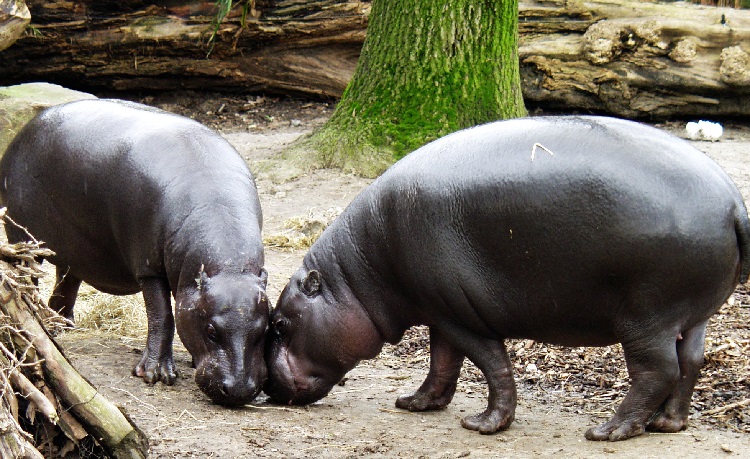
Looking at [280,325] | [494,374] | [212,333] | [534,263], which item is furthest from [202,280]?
[534,263]

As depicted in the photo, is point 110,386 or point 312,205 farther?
point 312,205

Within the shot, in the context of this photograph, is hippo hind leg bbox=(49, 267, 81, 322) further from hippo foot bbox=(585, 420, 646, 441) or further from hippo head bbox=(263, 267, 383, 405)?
hippo foot bbox=(585, 420, 646, 441)

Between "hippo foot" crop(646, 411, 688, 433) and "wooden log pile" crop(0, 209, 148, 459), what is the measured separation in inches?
93.1

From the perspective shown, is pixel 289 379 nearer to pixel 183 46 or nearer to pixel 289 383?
pixel 289 383

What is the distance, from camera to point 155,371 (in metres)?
5.55

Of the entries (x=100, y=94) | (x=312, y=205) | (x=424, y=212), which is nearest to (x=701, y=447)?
(x=424, y=212)

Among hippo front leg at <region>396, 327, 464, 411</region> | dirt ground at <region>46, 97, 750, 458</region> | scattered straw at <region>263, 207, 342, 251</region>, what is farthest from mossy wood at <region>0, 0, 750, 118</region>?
hippo front leg at <region>396, 327, 464, 411</region>

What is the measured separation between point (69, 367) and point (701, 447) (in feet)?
9.06

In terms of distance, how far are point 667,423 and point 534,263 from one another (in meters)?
1.01

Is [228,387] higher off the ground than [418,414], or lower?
higher

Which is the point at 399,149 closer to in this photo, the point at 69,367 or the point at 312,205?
the point at 312,205

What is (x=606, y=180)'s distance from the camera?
14.4ft

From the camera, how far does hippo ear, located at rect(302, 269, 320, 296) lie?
5298mm

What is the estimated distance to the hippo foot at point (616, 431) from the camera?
15.0 feet
